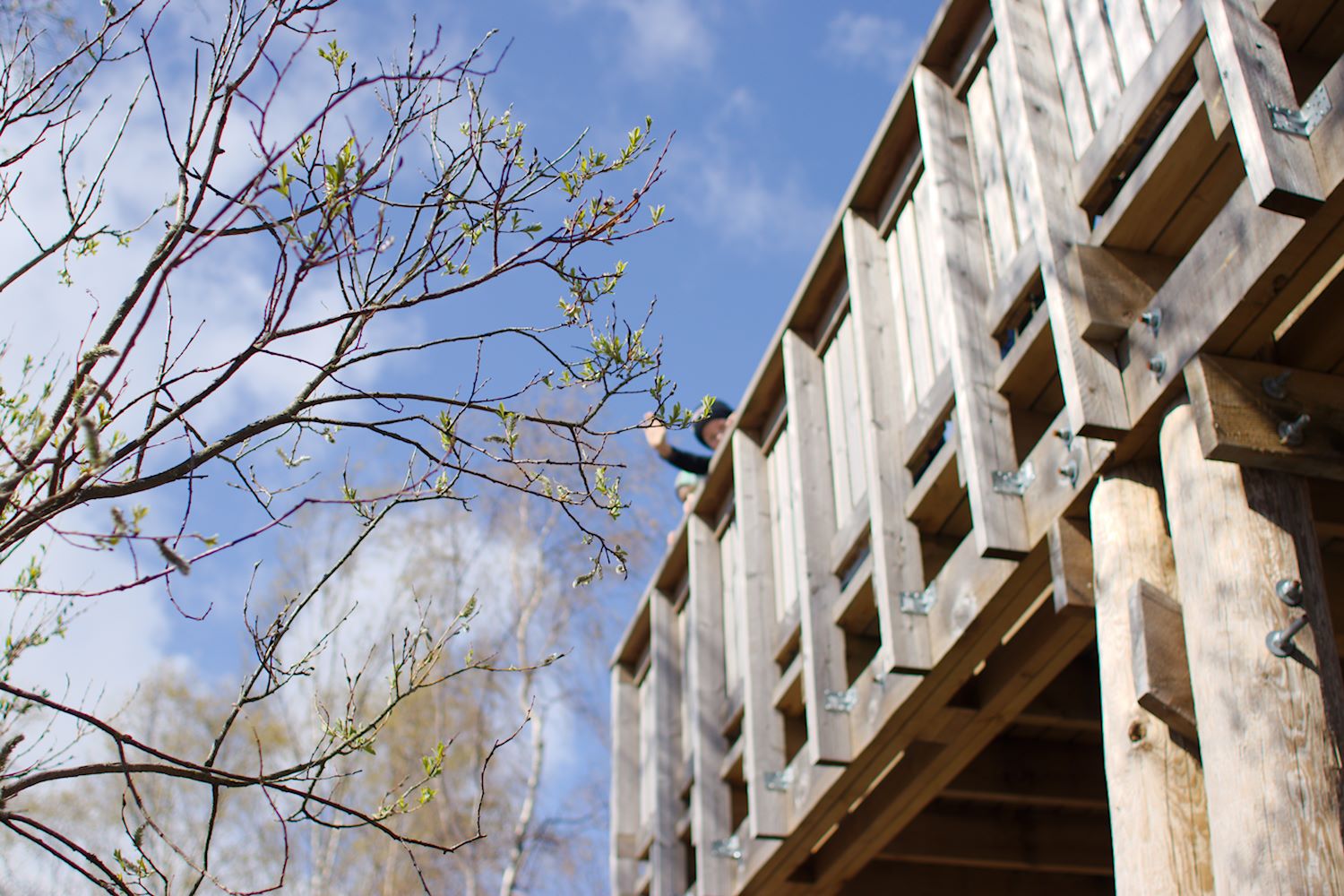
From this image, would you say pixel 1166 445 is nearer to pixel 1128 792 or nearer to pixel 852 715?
pixel 1128 792

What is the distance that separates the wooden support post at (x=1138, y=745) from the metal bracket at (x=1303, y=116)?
0.87 m

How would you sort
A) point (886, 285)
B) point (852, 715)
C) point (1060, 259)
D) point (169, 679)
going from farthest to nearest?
1. point (169, 679)
2. point (886, 285)
3. point (852, 715)
4. point (1060, 259)

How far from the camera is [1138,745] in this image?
291cm

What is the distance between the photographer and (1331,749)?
2484 millimetres

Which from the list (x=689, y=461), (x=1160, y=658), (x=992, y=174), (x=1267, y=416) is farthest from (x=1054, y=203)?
(x=689, y=461)

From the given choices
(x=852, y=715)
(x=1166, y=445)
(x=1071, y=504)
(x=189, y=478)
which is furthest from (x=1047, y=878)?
(x=189, y=478)

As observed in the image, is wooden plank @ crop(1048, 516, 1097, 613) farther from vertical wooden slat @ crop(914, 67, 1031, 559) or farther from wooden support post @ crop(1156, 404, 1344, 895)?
wooden support post @ crop(1156, 404, 1344, 895)

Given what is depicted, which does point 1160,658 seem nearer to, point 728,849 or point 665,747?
point 728,849

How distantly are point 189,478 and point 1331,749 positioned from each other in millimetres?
2088

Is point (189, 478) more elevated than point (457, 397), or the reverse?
point (457, 397)

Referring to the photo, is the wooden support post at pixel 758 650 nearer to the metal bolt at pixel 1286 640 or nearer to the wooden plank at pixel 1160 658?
the wooden plank at pixel 1160 658

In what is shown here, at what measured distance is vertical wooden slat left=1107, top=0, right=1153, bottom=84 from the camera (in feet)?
10.8

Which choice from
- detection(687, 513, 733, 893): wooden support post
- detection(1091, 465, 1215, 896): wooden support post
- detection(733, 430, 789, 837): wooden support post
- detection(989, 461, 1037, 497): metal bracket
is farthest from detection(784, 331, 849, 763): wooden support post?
detection(1091, 465, 1215, 896): wooden support post

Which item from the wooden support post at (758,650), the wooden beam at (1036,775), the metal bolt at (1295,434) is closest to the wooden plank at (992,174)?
the metal bolt at (1295,434)
